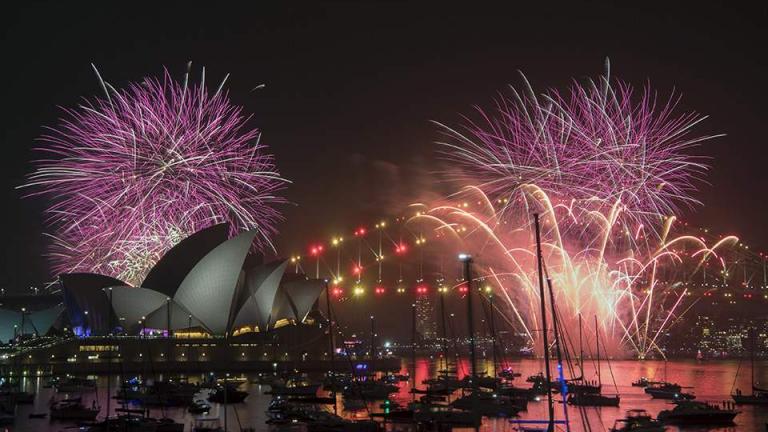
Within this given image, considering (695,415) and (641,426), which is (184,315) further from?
(641,426)

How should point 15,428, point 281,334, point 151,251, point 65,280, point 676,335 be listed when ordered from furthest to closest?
1. point 676,335
2. point 281,334
3. point 65,280
4. point 151,251
5. point 15,428

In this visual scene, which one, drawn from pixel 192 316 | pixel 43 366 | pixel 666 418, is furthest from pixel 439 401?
pixel 43 366

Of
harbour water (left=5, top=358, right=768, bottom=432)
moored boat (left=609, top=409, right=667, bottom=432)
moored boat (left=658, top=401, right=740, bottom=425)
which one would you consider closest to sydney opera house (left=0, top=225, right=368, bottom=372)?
harbour water (left=5, top=358, right=768, bottom=432)

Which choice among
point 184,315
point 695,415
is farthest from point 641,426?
point 184,315

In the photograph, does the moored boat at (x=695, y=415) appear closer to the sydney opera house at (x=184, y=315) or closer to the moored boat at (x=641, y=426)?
the moored boat at (x=641, y=426)

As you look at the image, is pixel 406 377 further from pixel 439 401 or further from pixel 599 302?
pixel 439 401

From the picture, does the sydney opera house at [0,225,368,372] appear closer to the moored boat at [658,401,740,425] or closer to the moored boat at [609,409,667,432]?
the moored boat at [658,401,740,425]

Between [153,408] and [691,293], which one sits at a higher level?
[691,293]

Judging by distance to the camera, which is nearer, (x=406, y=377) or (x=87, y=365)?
(x=406, y=377)
